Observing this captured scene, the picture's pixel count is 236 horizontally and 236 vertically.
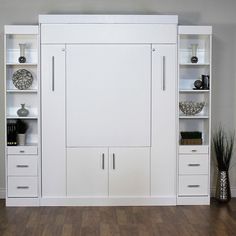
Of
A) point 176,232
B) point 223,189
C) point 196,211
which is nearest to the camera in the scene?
point 176,232

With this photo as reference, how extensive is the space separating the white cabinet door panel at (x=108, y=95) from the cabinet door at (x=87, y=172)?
105 millimetres

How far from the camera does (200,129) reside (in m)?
5.66

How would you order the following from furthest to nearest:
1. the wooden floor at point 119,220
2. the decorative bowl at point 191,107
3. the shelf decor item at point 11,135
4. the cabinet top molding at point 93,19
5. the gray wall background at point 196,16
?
the gray wall background at point 196,16 → the decorative bowl at point 191,107 → the shelf decor item at point 11,135 → the cabinet top molding at point 93,19 → the wooden floor at point 119,220

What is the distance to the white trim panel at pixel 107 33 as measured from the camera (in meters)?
5.20

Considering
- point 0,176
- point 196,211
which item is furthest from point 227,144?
point 0,176

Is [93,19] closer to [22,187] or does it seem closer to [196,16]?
[196,16]

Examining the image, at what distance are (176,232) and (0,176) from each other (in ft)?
8.05

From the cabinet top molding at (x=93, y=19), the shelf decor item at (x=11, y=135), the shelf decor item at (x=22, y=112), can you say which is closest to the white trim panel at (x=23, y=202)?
the shelf decor item at (x=11, y=135)

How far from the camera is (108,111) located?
5.27m

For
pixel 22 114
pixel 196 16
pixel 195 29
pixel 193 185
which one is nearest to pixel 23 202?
pixel 22 114

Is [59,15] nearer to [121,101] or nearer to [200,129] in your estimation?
[121,101]

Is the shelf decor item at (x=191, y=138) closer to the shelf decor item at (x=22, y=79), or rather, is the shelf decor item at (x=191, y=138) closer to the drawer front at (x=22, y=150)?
the drawer front at (x=22, y=150)

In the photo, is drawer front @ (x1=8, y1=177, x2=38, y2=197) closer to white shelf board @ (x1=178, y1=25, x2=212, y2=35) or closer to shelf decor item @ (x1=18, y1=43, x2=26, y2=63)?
shelf decor item @ (x1=18, y1=43, x2=26, y2=63)

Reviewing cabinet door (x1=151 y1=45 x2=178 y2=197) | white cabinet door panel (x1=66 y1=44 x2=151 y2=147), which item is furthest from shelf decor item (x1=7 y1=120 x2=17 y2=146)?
cabinet door (x1=151 y1=45 x2=178 y2=197)
